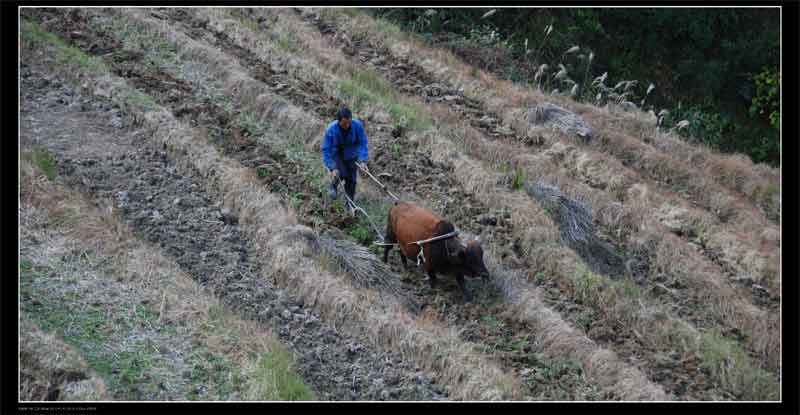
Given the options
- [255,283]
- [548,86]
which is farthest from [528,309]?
[548,86]

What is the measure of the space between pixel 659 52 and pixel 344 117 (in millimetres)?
15891

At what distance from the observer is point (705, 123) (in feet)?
65.4

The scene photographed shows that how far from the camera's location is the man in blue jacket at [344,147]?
938 centimetres

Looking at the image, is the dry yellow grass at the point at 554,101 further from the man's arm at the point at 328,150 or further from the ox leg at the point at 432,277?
the ox leg at the point at 432,277

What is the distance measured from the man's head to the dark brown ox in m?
1.43

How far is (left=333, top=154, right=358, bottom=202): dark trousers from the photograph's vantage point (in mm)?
9758

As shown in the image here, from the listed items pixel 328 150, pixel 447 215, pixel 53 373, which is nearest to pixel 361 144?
pixel 328 150

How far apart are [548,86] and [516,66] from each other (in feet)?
3.69

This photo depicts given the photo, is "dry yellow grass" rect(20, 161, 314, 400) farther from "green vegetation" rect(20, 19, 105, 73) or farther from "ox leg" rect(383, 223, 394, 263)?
"green vegetation" rect(20, 19, 105, 73)

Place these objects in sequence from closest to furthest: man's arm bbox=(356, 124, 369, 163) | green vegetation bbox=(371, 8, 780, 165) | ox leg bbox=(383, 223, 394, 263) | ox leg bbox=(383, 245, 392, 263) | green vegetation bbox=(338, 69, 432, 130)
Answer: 1. ox leg bbox=(383, 223, 394, 263)
2. ox leg bbox=(383, 245, 392, 263)
3. man's arm bbox=(356, 124, 369, 163)
4. green vegetation bbox=(338, 69, 432, 130)
5. green vegetation bbox=(371, 8, 780, 165)

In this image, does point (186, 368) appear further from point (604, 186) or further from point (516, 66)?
point (516, 66)

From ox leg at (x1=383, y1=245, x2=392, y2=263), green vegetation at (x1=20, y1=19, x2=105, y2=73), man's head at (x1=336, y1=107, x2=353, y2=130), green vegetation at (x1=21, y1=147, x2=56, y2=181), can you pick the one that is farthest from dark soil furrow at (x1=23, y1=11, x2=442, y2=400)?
man's head at (x1=336, y1=107, x2=353, y2=130)

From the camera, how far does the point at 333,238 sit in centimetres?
969

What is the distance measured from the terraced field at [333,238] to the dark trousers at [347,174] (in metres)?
0.37
